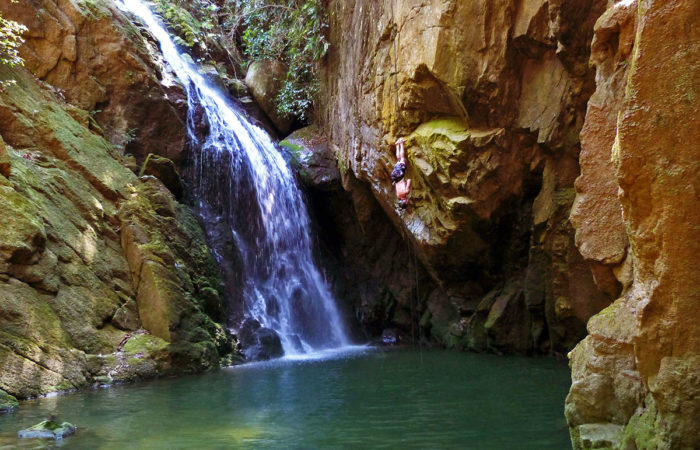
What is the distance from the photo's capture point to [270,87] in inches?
795

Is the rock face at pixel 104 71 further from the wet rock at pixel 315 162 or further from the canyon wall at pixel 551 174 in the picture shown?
the canyon wall at pixel 551 174

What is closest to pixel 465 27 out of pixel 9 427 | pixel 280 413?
pixel 280 413

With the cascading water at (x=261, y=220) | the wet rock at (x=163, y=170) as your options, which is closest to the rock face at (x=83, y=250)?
the wet rock at (x=163, y=170)

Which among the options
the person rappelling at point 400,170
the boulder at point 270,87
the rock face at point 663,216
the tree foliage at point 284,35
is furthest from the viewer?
the boulder at point 270,87

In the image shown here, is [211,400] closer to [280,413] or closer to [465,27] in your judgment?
[280,413]

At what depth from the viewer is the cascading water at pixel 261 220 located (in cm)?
1538

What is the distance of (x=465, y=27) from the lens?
35.2 ft

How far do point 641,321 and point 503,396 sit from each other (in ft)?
13.9

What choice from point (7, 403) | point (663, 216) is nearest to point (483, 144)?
point (663, 216)

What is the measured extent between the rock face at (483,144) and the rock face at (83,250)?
206 inches

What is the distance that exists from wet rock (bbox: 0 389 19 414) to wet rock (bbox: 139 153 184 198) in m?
7.26

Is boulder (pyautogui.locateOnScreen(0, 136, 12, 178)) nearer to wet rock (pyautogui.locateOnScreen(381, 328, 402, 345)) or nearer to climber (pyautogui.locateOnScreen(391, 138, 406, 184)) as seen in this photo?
climber (pyautogui.locateOnScreen(391, 138, 406, 184))

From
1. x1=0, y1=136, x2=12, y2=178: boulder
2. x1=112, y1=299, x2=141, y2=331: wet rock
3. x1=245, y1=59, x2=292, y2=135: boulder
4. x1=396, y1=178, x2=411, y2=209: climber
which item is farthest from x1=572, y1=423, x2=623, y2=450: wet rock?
x1=245, y1=59, x2=292, y2=135: boulder

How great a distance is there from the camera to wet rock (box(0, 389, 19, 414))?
775cm
